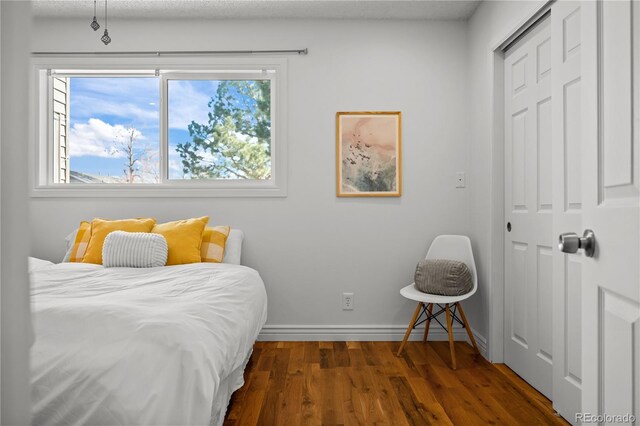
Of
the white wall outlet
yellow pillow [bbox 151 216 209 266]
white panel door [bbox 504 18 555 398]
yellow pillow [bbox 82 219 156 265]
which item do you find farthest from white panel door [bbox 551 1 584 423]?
yellow pillow [bbox 82 219 156 265]

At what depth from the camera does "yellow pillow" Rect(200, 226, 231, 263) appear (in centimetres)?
282

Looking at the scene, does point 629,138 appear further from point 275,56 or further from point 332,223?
point 275,56

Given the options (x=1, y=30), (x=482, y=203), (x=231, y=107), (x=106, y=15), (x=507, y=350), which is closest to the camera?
(x=1, y=30)

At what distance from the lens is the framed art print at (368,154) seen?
10.5 ft

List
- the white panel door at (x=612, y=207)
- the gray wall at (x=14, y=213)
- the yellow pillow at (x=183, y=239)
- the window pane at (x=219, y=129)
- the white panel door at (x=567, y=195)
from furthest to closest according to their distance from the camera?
1. the window pane at (x=219, y=129)
2. the yellow pillow at (x=183, y=239)
3. the white panel door at (x=567, y=195)
4. the white panel door at (x=612, y=207)
5. the gray wall at (x=14, y=213)

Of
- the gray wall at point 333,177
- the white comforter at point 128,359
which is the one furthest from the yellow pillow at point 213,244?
the white comforter at point 128,359

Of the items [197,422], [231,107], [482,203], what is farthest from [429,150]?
[197,422]

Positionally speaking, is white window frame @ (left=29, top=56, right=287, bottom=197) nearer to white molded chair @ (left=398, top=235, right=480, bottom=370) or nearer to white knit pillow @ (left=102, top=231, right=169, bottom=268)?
white knit pillow @ (left=102, top=231, right=169, bottom=268)

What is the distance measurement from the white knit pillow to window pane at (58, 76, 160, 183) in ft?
2.91

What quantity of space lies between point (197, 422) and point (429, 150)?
8.66ft

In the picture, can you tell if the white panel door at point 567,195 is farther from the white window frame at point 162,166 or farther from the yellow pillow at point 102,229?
the yellow pillow at point 102,229

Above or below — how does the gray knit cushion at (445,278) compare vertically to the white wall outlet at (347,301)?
above

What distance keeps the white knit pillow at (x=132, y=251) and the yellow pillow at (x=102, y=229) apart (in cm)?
16

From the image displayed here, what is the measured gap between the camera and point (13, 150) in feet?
1.14
